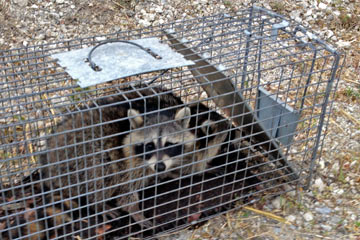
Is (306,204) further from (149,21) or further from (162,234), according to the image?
(149,21)

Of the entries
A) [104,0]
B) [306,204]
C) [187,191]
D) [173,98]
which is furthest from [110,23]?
[306,204]

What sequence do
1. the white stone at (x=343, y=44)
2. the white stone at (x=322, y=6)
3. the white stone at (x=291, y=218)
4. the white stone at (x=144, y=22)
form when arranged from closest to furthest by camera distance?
the white stone at (x=291, y=218), the white stone at (x=343, y=44), the white stone at (x=144, y=22), the white stone at (x=322, y=6)

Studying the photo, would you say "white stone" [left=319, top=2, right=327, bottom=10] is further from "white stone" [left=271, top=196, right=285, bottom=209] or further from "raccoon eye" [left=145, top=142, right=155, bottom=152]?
"raccoon eye" [left=145, top=142, right=155, bottom=152]

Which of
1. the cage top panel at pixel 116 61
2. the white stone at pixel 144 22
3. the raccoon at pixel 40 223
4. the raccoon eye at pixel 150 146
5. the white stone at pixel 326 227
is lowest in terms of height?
the white stone at pixel 326 227

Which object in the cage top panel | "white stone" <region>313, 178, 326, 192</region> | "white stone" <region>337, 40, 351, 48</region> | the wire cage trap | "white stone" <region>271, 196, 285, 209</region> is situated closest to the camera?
the cage top panel

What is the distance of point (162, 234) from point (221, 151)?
851 mm

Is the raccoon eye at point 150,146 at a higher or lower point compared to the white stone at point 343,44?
higher

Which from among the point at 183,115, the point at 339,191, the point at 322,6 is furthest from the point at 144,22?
the point at 339,191

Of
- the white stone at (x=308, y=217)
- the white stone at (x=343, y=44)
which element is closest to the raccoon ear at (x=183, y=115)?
the white stone at (x=308, y=217)

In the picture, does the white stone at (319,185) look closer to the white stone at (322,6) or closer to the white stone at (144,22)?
the white stone at (144,22)

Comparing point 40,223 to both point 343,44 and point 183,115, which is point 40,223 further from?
point 343,44

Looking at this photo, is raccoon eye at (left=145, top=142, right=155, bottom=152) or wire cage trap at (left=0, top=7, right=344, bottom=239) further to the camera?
raccoon eye at (left=145, top=142, right=155, bottom=152)

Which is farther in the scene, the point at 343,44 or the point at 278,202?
the point at 343,44

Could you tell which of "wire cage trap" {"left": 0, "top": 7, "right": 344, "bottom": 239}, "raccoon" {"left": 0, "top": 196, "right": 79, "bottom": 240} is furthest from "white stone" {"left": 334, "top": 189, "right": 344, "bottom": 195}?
"raccoon" {"left": 0, "top": 196, "right": 79, "bottom": 240}
